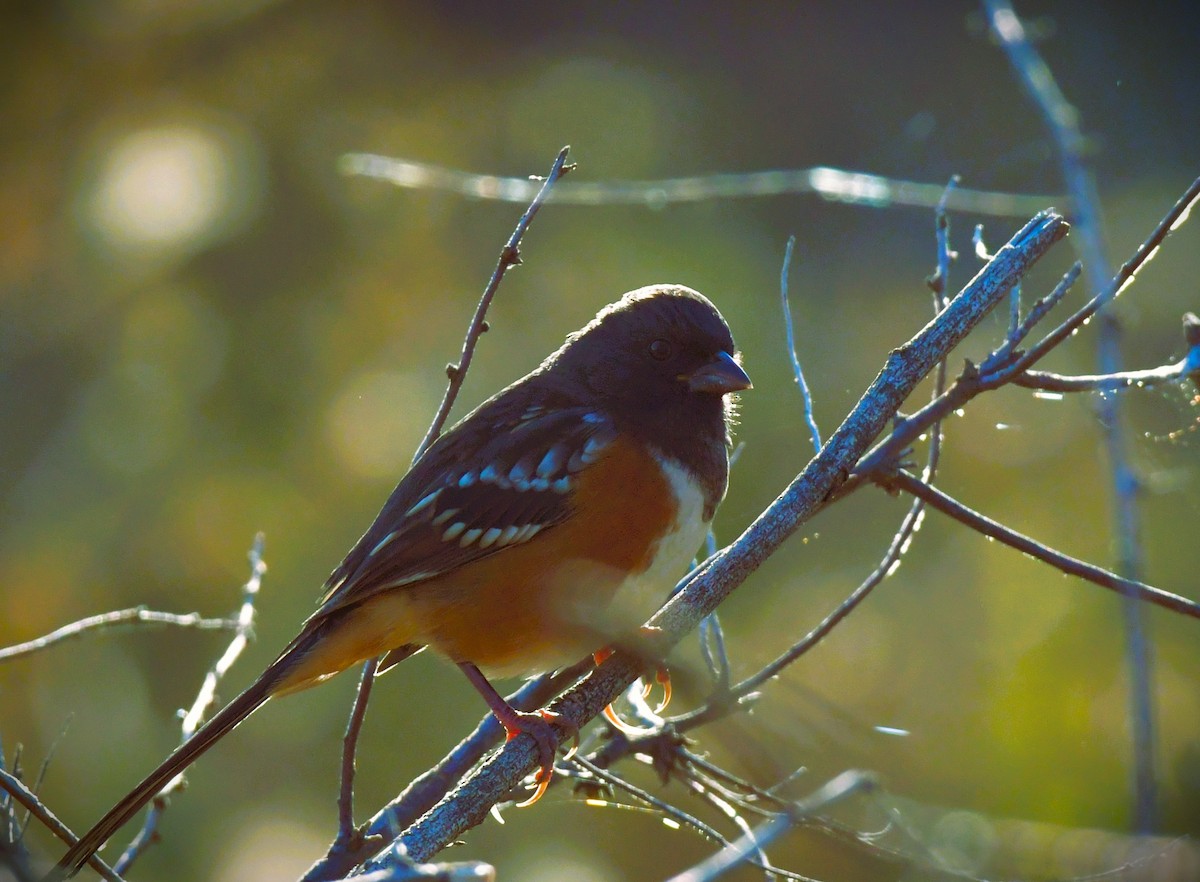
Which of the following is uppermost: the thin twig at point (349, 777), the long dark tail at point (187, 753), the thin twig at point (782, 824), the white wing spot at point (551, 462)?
the white wing spot at point (551, 462)

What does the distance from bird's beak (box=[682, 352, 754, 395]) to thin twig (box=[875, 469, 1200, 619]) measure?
2.05ft

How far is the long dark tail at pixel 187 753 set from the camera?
1.63 meters

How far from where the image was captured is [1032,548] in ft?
5.90

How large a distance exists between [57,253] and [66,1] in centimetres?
137

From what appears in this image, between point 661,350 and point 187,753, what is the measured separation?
126 centimetres

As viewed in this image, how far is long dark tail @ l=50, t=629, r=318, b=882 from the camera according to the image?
163 centimetres

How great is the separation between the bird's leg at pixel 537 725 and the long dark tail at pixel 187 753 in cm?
37

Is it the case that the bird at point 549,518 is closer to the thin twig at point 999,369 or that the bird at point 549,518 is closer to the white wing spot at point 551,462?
the white wing spot at point 551,462

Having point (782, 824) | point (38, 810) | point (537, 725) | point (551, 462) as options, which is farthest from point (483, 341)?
point (782, 824)

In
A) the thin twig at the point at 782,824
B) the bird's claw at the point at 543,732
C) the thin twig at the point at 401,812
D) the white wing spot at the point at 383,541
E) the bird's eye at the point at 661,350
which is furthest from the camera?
the bird's eye at the point at 661,350

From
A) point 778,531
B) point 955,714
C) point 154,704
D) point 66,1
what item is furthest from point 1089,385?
point 66,1

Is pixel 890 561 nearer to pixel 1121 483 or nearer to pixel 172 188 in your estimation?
pixel 1121 483

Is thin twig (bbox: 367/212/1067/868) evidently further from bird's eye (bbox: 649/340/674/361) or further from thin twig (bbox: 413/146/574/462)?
bird's eye (bbox: 649/340/674/361)

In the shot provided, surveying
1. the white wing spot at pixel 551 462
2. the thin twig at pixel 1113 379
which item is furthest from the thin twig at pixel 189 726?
the thin twig at pixel 1113 379
